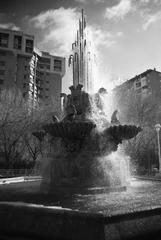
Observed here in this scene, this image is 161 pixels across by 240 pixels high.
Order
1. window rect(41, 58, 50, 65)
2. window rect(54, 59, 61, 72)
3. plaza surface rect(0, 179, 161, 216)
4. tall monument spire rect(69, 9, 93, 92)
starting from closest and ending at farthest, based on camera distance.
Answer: plaza surface rect(0, 179, 161, 216), tall monument spire rect(69, 9, 93, 92), window rect(41, 58, 50, 65), window rect(54, 59, 61, 72)

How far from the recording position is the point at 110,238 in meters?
3.35

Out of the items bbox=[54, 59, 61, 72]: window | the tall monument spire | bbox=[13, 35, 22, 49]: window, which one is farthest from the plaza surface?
bbox=[54, 59, 61, 72]: window

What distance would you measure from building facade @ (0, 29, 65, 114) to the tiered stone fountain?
48.4 metres

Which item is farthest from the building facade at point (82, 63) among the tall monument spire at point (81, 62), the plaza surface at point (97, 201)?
the plaza surface at point (97, 201)

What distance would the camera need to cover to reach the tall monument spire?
14.7 meters

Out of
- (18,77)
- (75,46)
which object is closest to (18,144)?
(75,46)

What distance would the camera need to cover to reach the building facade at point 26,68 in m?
63.5

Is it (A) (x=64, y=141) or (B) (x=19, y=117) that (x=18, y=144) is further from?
(A) (x=64, y=141)

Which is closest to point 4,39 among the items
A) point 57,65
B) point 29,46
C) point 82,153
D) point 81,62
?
point 29,46

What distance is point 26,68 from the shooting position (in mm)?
67812

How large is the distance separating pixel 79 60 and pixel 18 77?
54.6m

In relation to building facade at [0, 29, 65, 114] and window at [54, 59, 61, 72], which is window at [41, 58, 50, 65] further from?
window at [54, 59, 61, 72]

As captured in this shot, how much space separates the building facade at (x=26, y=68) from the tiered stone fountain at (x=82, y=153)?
48429 millimetres

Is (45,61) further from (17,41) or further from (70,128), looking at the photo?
(70,128)
